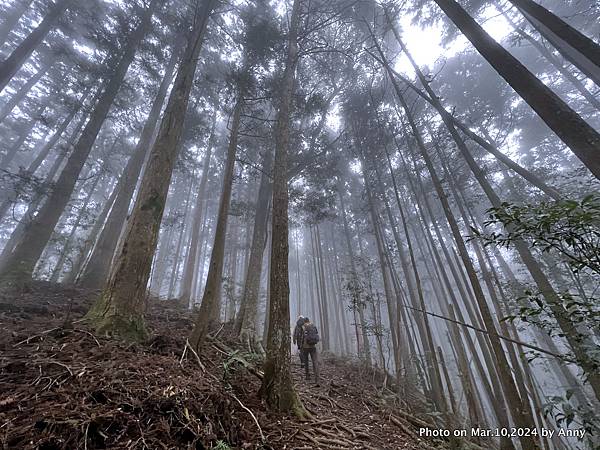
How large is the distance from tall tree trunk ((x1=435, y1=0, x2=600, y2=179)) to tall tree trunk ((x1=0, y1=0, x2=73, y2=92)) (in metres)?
11.0

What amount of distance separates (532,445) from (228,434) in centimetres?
375

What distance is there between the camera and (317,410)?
4.46 metres

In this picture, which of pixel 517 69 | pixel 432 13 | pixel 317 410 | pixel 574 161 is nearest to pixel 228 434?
pixel 317 410

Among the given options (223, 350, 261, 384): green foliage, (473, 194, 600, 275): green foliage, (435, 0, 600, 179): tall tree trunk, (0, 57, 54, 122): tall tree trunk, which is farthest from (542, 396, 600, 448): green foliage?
(0, 57, 54, 122): tall tree trunk

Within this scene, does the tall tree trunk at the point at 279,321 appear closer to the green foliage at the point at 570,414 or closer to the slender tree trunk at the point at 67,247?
the green foliage at the point at 570,414

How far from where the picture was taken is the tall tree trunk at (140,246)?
3781 mm

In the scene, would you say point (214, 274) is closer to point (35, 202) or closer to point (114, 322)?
point (114, 322)

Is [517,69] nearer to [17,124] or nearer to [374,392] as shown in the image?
[374,392]

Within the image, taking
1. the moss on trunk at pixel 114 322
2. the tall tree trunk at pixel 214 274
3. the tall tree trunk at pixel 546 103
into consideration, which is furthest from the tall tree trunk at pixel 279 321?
the tall tree trunk at pixel 546 103

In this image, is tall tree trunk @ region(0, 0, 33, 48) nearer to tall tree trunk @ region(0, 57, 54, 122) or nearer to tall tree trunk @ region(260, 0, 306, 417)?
tall tree trunk @ region(0, 57, 54, 122)

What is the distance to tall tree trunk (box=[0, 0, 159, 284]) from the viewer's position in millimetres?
6320

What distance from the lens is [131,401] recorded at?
218 cm

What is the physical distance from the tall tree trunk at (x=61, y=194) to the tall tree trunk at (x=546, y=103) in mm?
9617

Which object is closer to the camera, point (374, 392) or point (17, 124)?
point (374, 392)
